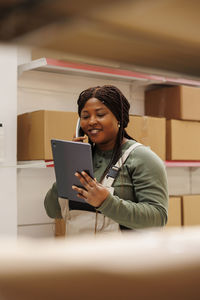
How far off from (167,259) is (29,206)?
9.11ft

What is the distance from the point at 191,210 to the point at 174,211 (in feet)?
0.59

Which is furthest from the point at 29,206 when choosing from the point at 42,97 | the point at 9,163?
the point at 42,97

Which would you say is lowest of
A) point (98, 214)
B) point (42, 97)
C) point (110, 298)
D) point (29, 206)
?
point (29, 206)

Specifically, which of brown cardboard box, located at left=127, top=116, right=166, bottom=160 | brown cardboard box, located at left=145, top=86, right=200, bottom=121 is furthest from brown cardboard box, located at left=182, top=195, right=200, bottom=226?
brown cardboard box, located at left=145, top=86, right=200, bottom=121

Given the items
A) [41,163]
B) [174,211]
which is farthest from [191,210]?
[41,163]

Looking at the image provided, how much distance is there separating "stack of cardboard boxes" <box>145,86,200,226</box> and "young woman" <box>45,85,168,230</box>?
1.54 metres

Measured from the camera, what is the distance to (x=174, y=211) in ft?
9.50

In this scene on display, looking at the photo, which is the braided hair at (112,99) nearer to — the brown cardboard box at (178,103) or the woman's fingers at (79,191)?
the woman's fingers at (79,191)

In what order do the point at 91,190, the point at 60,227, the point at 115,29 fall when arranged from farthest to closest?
1. the point at 60,227
2. the point at 91,190
3. the point at 115,29

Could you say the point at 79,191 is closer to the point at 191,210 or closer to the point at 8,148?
the point at 8,148

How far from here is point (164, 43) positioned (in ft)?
Result: 0.28

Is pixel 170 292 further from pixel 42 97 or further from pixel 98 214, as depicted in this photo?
pixel 42 97

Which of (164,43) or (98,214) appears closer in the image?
(164,43)

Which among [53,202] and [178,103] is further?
[178,103]
